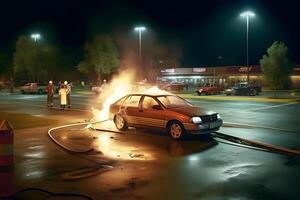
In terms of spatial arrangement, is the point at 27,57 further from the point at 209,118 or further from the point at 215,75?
the point at 209,118

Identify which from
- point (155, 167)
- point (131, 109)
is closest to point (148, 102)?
point (131, 109)

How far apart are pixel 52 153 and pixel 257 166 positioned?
517 cm

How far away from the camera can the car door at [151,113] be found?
1321 centimetres

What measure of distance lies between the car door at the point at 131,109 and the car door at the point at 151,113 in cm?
24

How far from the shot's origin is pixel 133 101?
47.5ft

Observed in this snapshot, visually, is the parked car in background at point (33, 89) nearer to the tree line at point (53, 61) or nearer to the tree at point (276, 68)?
the tree line at point (53, 61)

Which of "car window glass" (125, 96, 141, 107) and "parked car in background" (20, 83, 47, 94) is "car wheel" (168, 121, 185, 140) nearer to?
"car window glass" (125, 96, 141, 107)

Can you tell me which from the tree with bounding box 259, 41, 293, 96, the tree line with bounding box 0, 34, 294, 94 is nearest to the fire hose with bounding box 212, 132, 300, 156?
the tree with bounding box 259, 41, 293, 96

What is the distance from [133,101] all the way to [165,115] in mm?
1825

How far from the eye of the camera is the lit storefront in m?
70.9

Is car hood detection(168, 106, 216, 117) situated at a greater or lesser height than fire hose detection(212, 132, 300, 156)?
greater

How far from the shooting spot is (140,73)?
75125 mm

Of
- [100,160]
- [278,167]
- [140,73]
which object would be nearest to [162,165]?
[100,160]

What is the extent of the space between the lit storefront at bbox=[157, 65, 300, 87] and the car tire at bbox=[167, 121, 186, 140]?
5823cm
